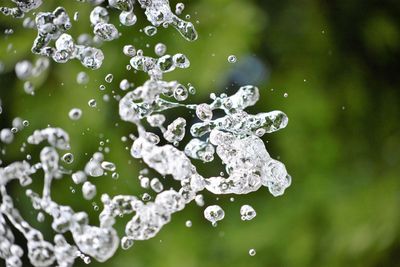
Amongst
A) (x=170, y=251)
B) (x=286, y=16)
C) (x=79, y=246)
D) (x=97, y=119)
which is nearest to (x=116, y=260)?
(x=170, y=251)

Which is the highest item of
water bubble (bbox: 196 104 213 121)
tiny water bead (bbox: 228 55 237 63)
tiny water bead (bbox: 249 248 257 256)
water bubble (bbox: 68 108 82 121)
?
water bubble (bbox: 196 104 213 121)

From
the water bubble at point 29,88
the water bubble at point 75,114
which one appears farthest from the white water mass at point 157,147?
the water bubble at point 29,88

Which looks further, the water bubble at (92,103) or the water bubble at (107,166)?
the water bubble at (92,103)

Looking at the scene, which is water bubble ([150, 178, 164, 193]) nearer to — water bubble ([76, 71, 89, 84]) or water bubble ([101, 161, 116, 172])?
water bubble ([101, 161, 116, 172])

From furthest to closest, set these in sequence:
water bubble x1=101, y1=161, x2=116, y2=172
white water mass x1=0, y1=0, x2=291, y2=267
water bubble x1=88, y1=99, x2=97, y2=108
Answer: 1. water bubble x1=88, y1=99, x2=97, y2=108
2. water bubble x1=101, y1=161, x2=116, y2=172
3. white water mass x1=0, y1=0, x2=291, y2=267

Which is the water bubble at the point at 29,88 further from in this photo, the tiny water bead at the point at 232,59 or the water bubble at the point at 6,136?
the tiny water bead at the point at 232,59

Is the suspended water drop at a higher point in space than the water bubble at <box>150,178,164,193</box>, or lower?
lower

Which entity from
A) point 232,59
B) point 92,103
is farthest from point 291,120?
point 92,103

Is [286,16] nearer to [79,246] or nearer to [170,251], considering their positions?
[170,251]

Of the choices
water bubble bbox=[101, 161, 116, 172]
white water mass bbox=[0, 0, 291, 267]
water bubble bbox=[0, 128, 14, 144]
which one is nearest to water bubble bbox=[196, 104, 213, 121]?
white water mass bbox=[0, 0, 291, 267]
